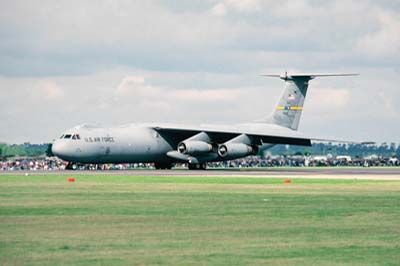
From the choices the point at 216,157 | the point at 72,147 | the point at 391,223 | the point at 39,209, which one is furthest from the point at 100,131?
the point at 391,223

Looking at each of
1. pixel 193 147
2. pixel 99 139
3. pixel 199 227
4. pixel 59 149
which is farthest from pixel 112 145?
pixel 199 227

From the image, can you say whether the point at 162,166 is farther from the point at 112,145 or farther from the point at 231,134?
the point at 112,145

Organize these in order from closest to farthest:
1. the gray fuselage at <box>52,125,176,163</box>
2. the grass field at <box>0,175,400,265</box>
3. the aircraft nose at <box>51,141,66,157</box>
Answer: the grass field at <box>0,175,400,265</box>, the aircraft nose at <box>51,141,66,157</box>, the gray fuselage at <box>52,125,176,163</box>

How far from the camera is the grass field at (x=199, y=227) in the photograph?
17.8 meters

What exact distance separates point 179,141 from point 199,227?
2123 inches

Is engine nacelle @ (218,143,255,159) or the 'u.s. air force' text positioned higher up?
the 'u.s. air force' text

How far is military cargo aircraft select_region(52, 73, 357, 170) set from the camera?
70.1 m

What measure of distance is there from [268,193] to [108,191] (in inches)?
248

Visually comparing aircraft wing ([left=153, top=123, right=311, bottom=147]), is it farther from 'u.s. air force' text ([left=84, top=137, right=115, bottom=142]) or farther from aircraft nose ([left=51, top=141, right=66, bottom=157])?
aircraft nose ([left=51, top=141, right=66, bottom=157])

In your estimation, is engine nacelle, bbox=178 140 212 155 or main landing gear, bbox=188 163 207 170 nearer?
engine nacelle, bbox=178 140 212 155

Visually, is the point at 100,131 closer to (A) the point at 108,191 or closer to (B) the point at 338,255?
(A) the point at 108,191

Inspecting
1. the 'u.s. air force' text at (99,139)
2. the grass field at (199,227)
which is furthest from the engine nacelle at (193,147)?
the grass field at (199,227)

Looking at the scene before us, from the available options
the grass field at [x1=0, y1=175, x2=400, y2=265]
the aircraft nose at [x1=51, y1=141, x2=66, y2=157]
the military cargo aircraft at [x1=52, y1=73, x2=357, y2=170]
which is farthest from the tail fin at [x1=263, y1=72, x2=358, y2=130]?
the grass field at [x1=0, y1=175, x2=400, y2=265]

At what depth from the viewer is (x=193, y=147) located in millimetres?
73938
